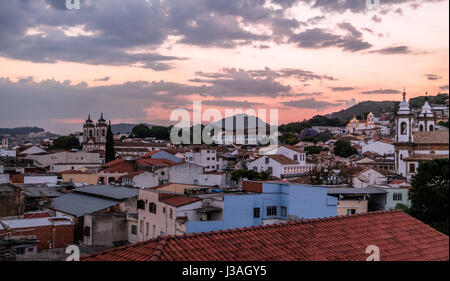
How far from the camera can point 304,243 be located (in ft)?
12.1

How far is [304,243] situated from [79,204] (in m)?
10.5

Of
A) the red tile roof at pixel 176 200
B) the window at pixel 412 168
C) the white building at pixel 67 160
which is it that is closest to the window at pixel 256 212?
the red tile roof at pixel 176 200

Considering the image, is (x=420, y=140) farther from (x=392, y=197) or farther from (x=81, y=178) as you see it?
(x=81, y=178)

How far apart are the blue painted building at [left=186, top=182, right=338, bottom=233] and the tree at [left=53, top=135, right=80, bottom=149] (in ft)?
103

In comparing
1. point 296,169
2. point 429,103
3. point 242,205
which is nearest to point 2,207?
point 242,205

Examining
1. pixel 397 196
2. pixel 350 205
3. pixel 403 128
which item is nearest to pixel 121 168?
pixel 350 205

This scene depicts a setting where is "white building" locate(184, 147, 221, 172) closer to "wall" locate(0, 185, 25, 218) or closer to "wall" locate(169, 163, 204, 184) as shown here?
"wall" locate(169, 163, 204, 184)

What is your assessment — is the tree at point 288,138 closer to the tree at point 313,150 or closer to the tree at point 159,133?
the tree at point 313,150

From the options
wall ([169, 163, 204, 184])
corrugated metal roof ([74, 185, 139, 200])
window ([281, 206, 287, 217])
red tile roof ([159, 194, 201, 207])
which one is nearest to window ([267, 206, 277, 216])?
window ([281, 206, 287, 217])

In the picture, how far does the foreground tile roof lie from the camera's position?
3.29 m

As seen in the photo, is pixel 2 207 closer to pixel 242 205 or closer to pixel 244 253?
pixel 242 205
